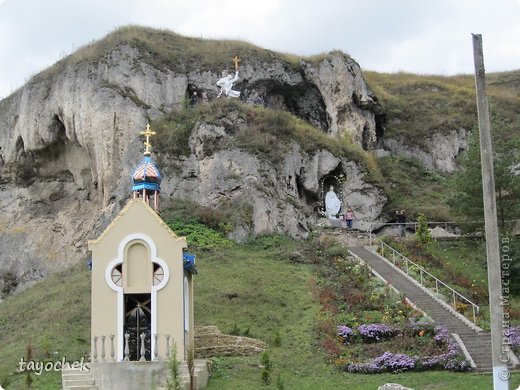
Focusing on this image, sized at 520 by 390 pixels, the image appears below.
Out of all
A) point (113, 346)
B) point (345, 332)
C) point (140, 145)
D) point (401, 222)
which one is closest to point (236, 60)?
point (140, 145)

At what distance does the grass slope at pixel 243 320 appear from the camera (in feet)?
73.0

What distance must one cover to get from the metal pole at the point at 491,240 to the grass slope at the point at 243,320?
18.4 feet

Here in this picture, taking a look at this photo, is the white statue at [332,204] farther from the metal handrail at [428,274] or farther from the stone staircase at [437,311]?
the stone staircase at [437,311]

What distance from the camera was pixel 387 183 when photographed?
47906 millimetres

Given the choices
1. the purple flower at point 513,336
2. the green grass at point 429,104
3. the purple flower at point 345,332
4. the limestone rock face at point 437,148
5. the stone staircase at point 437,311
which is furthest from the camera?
the green grass at point 429,104

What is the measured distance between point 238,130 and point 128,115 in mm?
6697

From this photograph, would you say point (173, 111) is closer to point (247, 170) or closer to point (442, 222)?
point (247, 170)

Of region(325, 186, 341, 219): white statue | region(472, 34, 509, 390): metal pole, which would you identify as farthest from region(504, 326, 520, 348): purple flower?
region(325, 186, 341, 219): white statue

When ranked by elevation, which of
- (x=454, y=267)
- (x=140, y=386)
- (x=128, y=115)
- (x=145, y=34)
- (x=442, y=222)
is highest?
(x=145, y=34)

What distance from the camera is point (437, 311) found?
28.1m

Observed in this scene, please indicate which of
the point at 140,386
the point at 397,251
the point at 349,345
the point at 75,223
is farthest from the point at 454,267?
Result: the point at 75,223

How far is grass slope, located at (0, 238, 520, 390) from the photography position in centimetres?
2225

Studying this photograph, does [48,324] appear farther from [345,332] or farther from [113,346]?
[345,332]

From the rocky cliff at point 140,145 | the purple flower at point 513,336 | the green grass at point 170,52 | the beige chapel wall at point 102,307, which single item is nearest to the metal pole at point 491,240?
the purple flower at point 513,336
